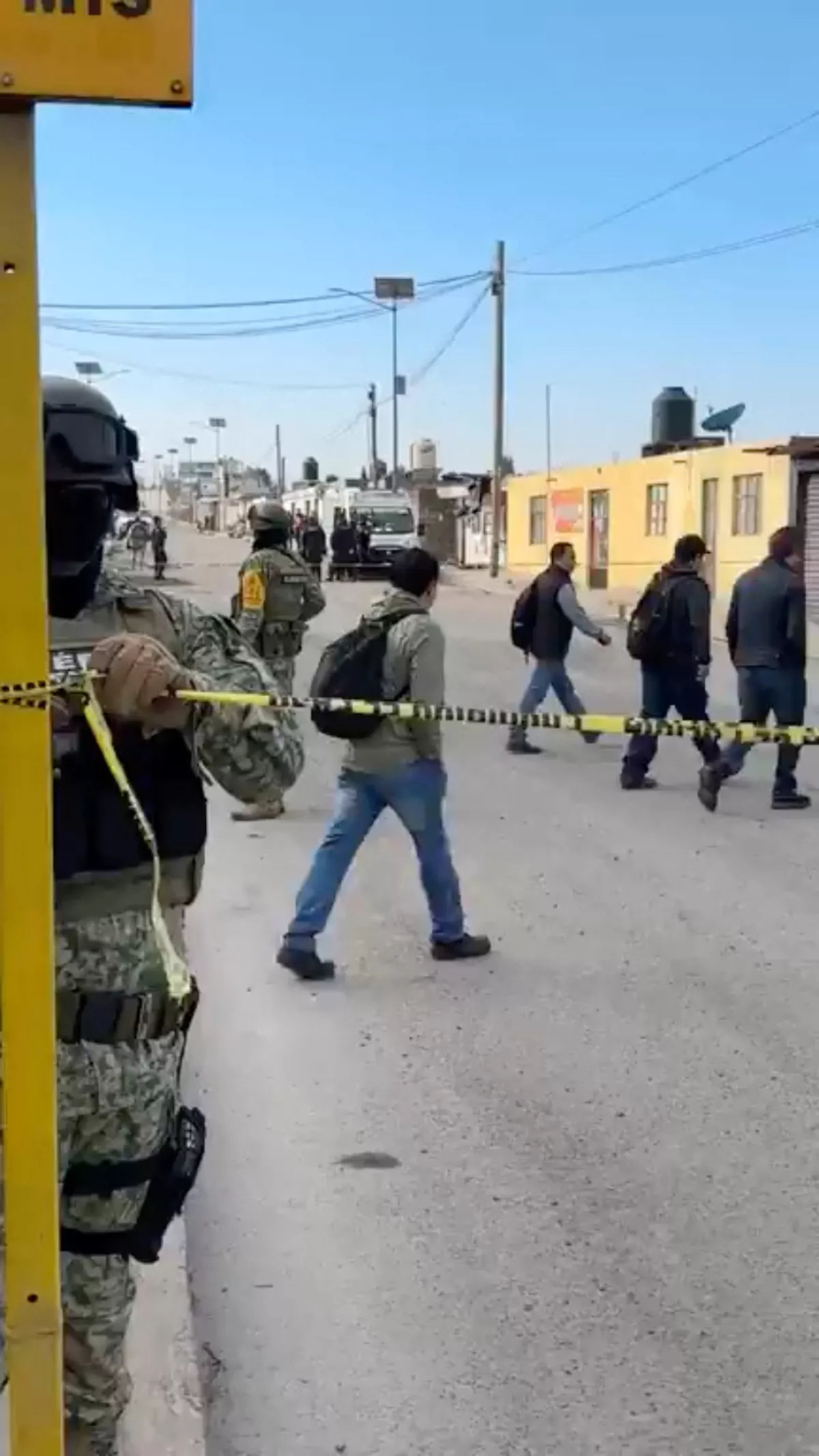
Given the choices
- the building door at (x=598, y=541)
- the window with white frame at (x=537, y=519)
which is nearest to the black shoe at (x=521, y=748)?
the building door at (x=598, y=541)

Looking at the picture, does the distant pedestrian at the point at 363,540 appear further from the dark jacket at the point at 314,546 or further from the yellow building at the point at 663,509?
the yellow building at the point at 663,509

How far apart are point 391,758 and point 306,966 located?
0.85 metres

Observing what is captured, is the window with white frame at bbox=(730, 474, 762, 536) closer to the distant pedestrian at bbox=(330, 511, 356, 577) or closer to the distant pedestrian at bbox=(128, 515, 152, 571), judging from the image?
the distant pedestrian at bbox=(128, 515, 152, 571)

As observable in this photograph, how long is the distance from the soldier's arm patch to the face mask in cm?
679

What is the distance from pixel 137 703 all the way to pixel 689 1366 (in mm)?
2005

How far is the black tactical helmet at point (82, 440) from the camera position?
7.26 feet

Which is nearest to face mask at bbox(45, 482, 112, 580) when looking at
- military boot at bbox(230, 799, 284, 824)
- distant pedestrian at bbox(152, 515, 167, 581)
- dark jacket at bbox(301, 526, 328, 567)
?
military boot at bbox(230, 799, 284, 824)

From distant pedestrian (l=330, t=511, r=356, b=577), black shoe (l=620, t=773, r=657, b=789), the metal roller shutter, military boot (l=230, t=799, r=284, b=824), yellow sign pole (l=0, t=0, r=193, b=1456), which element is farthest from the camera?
distant pedestrian (l=330, t=511, r=356, b=577)

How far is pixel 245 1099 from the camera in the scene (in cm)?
470

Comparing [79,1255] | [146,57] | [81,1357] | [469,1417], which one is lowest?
[469,1417]

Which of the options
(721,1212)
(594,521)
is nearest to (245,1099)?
(721,1212)

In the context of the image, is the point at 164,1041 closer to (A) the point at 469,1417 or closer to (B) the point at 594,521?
(A) the point at 469,1417

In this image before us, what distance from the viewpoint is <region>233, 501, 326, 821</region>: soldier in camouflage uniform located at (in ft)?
29.6

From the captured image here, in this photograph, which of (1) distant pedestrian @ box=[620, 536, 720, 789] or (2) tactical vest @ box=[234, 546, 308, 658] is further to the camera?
(1) distant pedestrian @ box=[620, 536, 720, 789]
